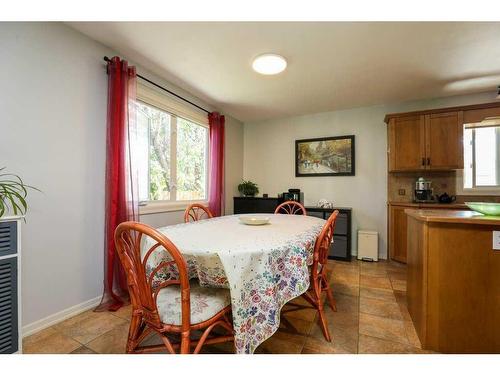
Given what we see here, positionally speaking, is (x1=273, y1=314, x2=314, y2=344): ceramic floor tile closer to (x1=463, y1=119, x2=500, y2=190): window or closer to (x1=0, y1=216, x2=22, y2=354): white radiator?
Result: (x1=0, y1=216, x2=22, y2=354): white radiator

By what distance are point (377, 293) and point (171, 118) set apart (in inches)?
121

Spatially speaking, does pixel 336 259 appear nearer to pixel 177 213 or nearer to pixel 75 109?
pixel 177 213

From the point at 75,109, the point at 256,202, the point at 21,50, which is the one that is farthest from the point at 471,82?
the point at 21,50

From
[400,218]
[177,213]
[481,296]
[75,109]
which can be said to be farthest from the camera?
[400,218]

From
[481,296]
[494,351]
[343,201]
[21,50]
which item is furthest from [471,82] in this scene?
[21,50]

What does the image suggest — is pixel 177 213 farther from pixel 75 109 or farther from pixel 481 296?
pixel 481 296

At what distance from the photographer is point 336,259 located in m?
3.45

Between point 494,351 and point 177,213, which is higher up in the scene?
point 177,213

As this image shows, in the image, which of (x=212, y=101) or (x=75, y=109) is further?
(x=212, y=101)

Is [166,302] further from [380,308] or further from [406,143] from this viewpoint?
[406,143]

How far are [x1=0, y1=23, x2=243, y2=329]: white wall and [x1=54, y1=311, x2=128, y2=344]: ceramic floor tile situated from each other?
0.47 feet
